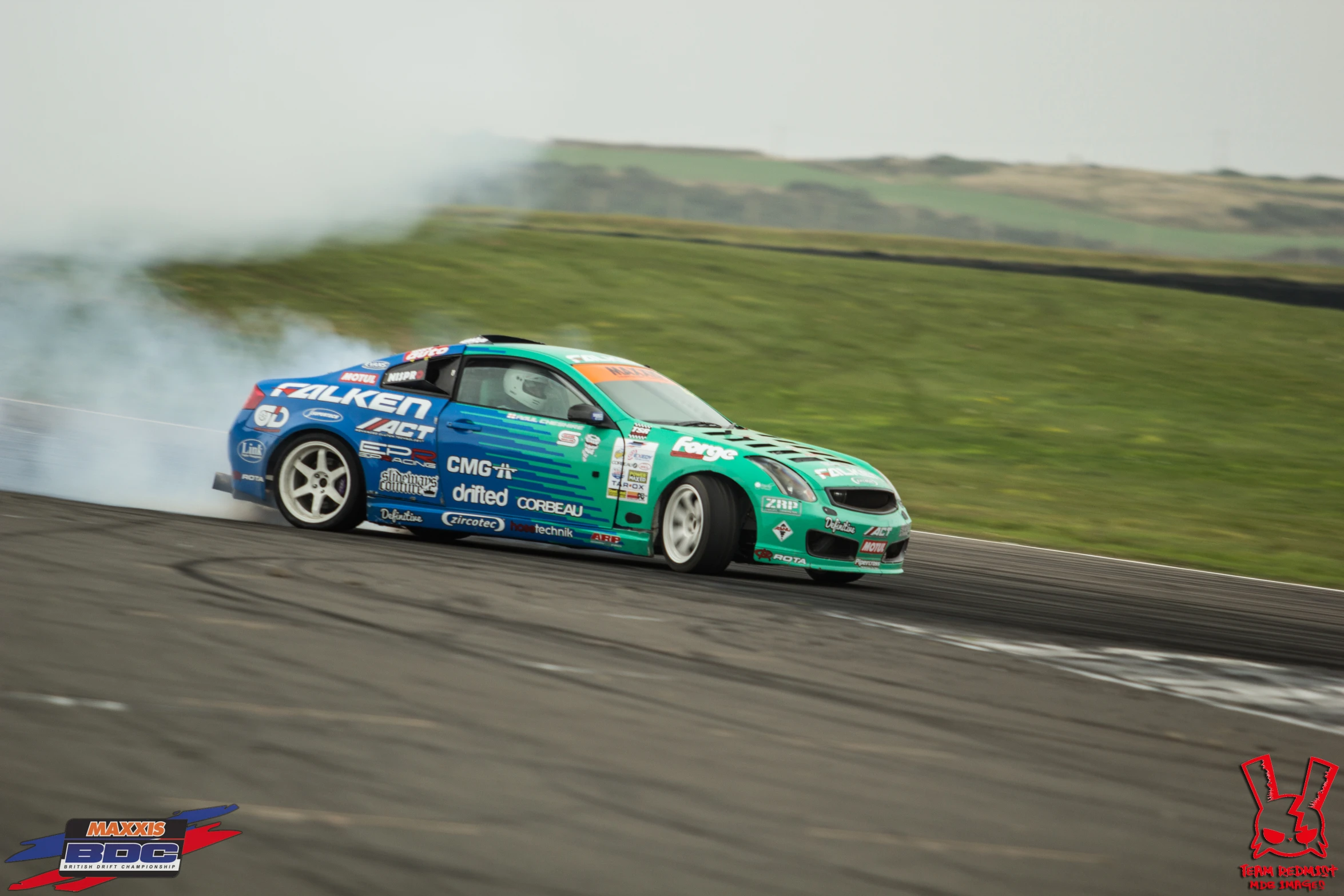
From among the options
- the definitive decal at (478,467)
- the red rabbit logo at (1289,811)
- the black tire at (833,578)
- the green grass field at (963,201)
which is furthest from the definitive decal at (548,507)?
the green grass field at (963,201)

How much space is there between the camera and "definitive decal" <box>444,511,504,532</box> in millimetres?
9141

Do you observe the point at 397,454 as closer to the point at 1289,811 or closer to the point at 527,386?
the point at 527,386

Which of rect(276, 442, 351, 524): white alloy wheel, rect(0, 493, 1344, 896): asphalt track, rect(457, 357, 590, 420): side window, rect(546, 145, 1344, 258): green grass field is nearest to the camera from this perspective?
rect(0, 493, 1344, 896): asphalt track

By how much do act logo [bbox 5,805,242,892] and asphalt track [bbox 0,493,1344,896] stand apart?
4cm

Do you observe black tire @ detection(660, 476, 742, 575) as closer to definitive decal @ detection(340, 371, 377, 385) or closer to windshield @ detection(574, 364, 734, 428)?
windshield @ detection(574, 364, 734, 428)

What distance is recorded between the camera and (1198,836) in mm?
4086

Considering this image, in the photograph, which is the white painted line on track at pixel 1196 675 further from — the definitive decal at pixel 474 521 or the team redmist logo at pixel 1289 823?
the definitive decal at pixel 474 521

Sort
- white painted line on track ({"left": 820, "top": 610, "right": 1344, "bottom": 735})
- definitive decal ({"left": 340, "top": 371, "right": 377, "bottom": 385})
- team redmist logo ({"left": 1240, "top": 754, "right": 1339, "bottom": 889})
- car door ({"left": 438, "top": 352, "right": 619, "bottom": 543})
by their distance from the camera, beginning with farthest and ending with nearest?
definitive decal ({"left": 340, "top": 371, "right": 377, "bottom": 385})
car door ({"left": 438, "top": 352, "right": 619, "bottom": 543})
white painted line on track ({"left": 820, "top": 610, "right": 1344, "bottom": 735})
team redmist logo ({"left": 1240, "top": 754, "right": 1339, "bottom": 889})

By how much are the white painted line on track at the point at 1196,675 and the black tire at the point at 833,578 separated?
1.73 meters

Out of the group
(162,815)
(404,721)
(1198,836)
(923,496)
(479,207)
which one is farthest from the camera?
(479,207)

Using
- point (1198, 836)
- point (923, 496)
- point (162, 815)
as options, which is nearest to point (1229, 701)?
point (1198, 836)

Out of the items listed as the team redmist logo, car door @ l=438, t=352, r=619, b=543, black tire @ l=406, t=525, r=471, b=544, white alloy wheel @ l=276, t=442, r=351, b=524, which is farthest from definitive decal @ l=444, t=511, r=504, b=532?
the team redmist logo

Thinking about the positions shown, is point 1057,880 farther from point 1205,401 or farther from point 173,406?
point 1205,401

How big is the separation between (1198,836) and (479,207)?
34452mm
